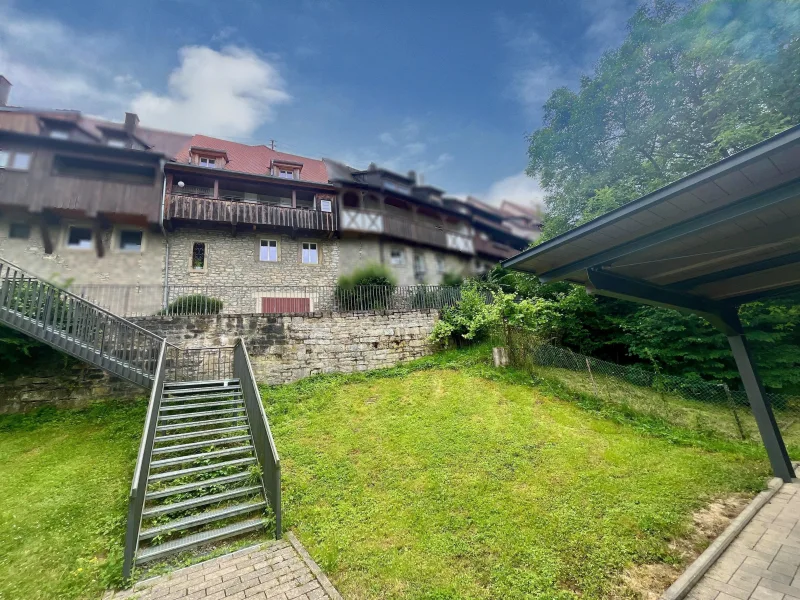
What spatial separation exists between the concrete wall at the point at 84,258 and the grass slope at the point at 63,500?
28.1 feet

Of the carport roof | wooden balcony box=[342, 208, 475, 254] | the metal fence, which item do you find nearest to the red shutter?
the metal fence

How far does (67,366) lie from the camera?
7742mm

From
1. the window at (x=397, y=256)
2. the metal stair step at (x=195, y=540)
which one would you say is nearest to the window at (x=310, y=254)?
the window at (x=397, y=256)

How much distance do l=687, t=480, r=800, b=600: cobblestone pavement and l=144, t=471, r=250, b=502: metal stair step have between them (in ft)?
16.7

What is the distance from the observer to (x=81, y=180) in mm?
12930

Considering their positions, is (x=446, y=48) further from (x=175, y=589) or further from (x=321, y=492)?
(x=175, y=589)

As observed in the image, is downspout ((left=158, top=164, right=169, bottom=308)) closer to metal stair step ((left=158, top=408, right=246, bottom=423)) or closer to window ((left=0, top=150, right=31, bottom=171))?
window ((left=0, top=150, right=31, bottom=171))

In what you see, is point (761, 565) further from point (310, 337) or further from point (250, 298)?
point (250, 298)

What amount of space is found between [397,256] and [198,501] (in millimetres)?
15512

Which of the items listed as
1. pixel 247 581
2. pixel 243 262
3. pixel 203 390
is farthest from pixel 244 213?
pixel 247 581

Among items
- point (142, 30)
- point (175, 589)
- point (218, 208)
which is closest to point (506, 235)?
point (218, 208)

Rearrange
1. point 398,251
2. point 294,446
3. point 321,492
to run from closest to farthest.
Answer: point 321,492 < point 294,446 < point 398,251

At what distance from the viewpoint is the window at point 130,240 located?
14.3m

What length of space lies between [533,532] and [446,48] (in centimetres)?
1626
